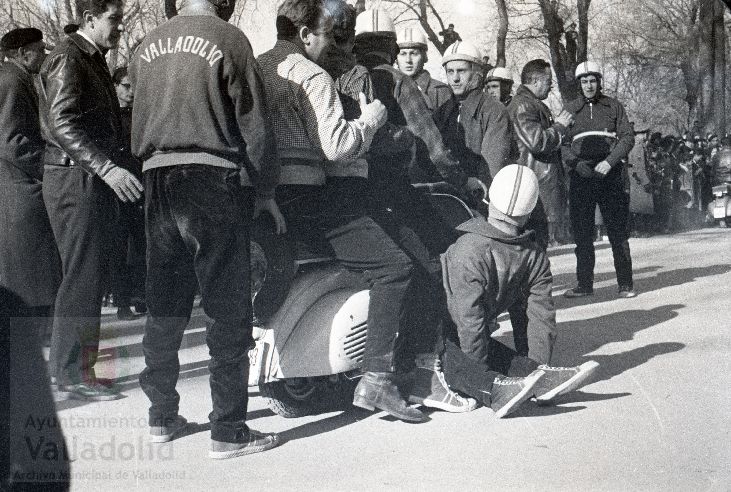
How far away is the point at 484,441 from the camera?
4.79 meters

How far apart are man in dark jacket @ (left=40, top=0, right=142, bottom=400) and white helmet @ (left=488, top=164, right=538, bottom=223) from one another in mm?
1982

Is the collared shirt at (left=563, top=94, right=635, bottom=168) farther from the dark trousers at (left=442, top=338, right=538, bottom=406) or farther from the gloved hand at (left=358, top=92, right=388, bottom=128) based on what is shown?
the gloved hand at (left=358, top=92, right=388, bottom=128)

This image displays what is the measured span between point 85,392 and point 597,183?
554 centimetres

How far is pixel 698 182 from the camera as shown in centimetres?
2092

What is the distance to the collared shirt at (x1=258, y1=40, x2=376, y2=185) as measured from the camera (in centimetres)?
494

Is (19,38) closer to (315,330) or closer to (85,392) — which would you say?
(85,392)

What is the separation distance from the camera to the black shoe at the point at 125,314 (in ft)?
30.6

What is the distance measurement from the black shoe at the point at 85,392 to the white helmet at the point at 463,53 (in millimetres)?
3276

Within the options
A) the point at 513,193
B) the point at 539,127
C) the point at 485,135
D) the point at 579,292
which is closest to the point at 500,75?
the point at 539,127

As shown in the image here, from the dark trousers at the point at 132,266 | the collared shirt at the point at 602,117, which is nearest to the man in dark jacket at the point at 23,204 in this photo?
the dark trousers at the point at 132,266

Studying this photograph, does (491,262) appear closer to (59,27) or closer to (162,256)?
(162,256)

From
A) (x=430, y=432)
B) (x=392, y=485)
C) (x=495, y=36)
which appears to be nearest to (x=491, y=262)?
(x=430, y=432)

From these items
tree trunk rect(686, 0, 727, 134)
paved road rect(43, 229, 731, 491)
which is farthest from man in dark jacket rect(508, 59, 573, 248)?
tree trunk rect(686, 0, 727, 134)

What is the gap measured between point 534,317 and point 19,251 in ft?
9.59
